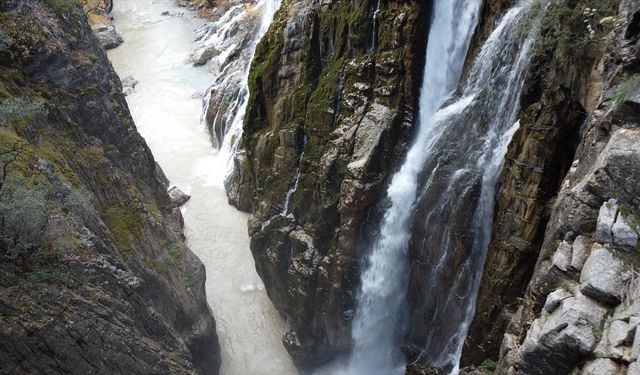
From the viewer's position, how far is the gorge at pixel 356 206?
8375 millimetres

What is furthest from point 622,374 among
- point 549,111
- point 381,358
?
point 381,358

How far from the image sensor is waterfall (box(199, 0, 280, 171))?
91.6 ft

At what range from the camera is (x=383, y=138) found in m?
15.7

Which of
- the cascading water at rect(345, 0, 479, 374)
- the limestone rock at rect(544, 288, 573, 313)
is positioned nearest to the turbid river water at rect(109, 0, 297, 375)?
the cascading water at rect(345, 0, 479, 374)

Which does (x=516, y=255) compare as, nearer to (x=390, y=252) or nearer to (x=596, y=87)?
(x=596, y=87)

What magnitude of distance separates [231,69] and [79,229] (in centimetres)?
2187

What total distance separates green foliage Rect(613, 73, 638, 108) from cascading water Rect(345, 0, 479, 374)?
7022 millimetres

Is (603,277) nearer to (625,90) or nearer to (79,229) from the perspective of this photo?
(625,90)

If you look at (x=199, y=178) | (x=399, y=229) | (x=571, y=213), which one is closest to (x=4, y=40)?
(x=399, y=229)

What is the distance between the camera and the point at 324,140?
56.9ft

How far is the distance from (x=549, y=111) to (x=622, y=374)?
20.2 ft

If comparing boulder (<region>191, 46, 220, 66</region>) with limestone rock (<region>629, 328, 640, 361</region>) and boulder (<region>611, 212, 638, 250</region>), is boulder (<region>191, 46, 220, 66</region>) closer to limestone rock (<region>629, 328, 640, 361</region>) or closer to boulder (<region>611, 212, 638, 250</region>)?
boulder (<region>611, 212, 638, 250</region>)

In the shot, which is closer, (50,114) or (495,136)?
(495,136)

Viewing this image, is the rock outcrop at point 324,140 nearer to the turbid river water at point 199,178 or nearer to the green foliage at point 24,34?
the turbid river water at point 199,178
